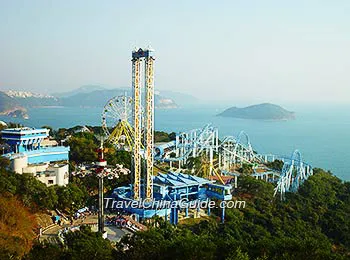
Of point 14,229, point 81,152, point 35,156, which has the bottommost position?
point 14,229

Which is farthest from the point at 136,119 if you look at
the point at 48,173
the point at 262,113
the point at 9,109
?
the point at 262,113

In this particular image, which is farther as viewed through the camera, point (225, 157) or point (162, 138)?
point (162, 138)

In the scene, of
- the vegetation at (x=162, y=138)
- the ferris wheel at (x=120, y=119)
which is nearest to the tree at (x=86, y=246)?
the ferris wheel at (x=120, y=119)

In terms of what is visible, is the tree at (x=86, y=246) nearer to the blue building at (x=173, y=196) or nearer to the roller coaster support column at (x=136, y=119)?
the blue building at (x=173, y=196)

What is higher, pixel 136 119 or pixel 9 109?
pixel 136 119

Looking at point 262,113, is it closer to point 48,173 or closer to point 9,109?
point 9,109

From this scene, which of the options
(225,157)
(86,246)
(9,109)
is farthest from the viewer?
(9,109)

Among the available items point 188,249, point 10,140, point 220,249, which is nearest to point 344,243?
point 220,249

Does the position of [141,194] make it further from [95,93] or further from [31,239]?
[95,93]

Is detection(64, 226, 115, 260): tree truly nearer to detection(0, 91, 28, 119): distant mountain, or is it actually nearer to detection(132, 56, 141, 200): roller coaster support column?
detection(132, 56, 141, 200): roller coaster support column
